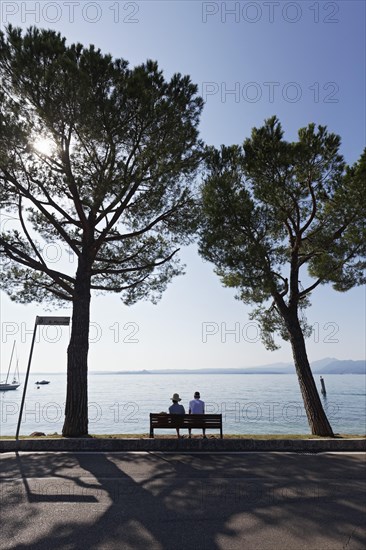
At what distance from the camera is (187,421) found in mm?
9648

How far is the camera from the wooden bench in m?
9.65

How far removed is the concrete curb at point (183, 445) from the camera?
8.64 m

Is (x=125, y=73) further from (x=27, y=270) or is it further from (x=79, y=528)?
(x=79, y=528)

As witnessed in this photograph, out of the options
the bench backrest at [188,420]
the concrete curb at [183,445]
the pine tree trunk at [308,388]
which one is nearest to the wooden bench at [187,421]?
the bench backrest at [188,420]

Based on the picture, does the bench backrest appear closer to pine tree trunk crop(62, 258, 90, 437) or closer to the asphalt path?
the asphalt path

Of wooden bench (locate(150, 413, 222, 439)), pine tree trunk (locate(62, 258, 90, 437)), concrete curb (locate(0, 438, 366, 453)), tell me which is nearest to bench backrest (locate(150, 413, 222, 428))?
wooden bench (locate(150, 413, 222, 439))

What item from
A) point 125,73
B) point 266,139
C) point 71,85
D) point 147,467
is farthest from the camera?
point 266,139

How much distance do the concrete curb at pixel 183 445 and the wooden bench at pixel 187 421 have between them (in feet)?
2.63

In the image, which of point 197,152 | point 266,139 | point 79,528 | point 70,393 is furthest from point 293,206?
point 79,528

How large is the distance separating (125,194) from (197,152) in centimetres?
323

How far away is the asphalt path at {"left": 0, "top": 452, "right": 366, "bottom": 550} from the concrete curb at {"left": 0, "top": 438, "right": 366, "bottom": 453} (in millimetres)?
891

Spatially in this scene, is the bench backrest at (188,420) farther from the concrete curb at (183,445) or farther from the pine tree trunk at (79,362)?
the pine tree trunk at (79,362)

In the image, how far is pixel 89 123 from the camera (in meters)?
10.8

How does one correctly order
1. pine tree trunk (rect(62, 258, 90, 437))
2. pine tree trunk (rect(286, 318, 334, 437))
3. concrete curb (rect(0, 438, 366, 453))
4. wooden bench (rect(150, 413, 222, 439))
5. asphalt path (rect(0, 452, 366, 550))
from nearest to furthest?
asphalt path (rect(0, 452, 366, 550)), concrete curb (rect(0, 438, 366, 453)), wooden bench (rect(150, 413, 222, 439)), pine tree trunk (rect(62, 258, 90, 437)), pine tree trunk (rect(286, 318, 334, 437))
